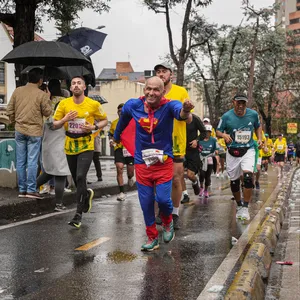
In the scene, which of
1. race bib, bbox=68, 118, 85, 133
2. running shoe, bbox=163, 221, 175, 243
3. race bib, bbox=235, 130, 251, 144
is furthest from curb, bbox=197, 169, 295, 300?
race bib, bbox=68, 118, 85, 133

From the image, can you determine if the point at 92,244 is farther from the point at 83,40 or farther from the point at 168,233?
the point at 83,40

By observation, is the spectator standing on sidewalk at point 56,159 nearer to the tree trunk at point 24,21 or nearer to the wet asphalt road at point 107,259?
the wet asphalt road at point 107,259

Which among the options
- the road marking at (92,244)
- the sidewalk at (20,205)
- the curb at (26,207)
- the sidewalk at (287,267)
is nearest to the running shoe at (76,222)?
the road marking at (92,244)

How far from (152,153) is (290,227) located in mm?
4713

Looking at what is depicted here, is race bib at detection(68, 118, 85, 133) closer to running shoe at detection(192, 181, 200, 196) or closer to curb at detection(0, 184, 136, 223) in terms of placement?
curb at detection(0, 184, 136, 223)

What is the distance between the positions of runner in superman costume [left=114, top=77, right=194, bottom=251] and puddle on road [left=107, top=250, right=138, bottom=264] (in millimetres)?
234

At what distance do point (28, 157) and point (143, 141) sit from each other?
3842mm

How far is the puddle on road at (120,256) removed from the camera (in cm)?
570

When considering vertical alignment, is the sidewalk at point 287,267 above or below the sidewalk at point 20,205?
below

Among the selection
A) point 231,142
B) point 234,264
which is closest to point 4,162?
point 231,142

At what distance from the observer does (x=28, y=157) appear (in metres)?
9.45

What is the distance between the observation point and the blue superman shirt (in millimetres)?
5977

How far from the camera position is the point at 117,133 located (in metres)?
6.57

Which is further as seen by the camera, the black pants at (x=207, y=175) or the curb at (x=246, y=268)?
the black pants at (x=207, y=175)
